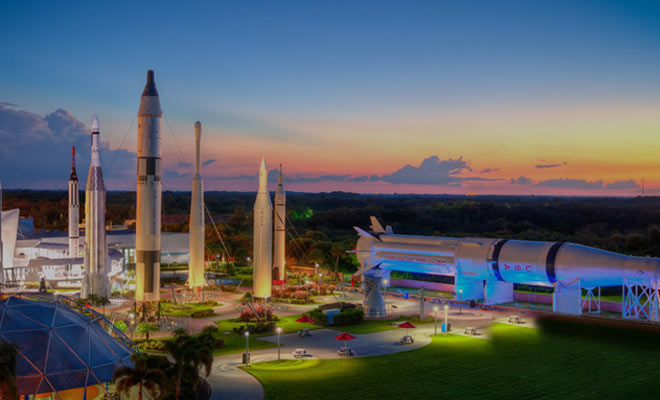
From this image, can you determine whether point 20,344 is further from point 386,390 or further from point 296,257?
point 296,257

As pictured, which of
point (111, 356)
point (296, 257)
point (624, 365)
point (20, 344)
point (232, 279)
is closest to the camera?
point (20, 344)

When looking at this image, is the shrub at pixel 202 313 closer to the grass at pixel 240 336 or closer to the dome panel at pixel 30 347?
the grass at pixel 240 336

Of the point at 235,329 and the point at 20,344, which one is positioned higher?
the point at 20,344

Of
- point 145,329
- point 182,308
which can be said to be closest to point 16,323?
point 145,329

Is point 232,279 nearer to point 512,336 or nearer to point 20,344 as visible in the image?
point 512,336

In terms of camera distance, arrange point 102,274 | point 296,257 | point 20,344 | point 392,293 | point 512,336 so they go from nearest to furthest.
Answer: point 20,344
point 512,336
point 102,274
point 392,293
point 296,257

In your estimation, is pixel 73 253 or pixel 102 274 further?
pixel 73 253

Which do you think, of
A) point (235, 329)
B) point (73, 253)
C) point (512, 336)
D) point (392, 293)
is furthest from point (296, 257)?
point (512, 336)
